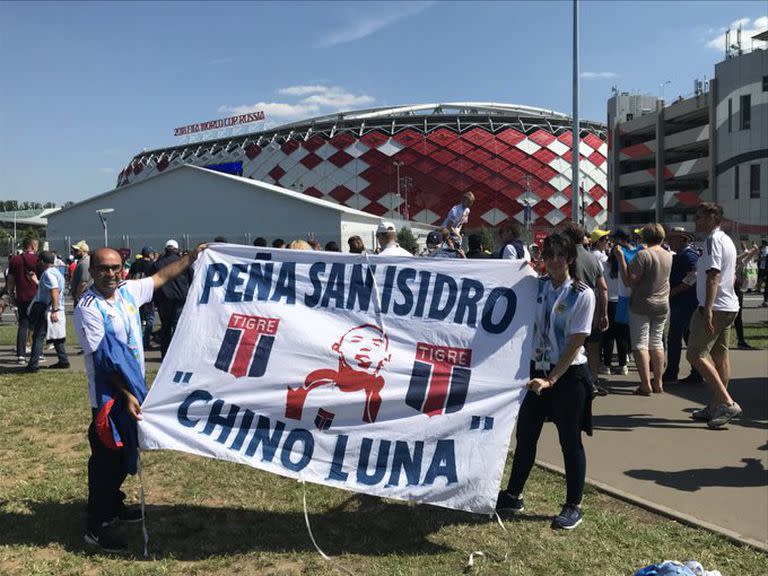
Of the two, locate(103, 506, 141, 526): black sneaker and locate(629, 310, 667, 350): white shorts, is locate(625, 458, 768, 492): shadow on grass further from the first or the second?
locate(103, 506, 141, 526): black sneaker

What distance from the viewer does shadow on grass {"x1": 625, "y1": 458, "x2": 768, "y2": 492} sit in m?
4.20

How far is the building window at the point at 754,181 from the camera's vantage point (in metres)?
41.9

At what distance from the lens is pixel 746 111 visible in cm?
4331

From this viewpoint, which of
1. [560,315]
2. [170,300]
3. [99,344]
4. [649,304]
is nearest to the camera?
[99,344]

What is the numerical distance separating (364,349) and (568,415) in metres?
1.21

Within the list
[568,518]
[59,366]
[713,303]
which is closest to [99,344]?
[568,518]

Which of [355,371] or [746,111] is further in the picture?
[746,111]

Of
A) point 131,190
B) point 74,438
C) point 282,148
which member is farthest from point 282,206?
point 74,438

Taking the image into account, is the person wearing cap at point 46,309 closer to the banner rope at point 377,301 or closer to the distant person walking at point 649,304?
the banner rope at point 377,301

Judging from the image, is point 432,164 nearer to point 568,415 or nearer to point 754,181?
point 754,181

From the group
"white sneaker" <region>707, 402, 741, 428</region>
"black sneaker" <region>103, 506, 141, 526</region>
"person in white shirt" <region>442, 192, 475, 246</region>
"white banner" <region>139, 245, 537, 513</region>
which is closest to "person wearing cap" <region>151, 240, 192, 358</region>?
"person in white shirt" <region>442, 192, 475, 246</region>

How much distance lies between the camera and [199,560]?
3320 mm

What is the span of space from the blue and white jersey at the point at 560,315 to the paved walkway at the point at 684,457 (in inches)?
48.6

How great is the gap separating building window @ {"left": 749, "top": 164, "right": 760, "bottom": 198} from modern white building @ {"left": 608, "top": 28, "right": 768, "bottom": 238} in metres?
0.07
